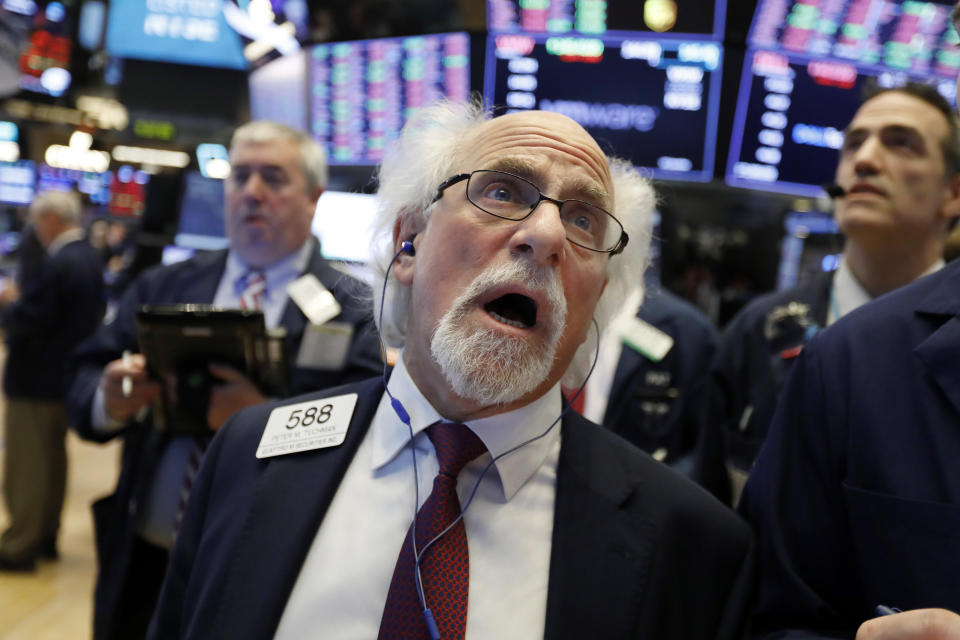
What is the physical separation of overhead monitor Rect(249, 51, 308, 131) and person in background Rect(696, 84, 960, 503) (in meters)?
2.51

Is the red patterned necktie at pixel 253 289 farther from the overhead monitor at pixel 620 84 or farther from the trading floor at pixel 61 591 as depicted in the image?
the trading floor at pixel 61 591

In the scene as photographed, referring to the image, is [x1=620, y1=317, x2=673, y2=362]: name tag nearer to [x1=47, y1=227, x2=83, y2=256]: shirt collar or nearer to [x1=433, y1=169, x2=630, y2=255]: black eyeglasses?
[x1=433, y1=169, x2=630, y2=255]: black eyeglasses

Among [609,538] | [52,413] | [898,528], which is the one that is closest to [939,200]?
[898,528]

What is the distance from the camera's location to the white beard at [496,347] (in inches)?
54.6

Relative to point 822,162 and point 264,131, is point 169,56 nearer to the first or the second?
point 264,131

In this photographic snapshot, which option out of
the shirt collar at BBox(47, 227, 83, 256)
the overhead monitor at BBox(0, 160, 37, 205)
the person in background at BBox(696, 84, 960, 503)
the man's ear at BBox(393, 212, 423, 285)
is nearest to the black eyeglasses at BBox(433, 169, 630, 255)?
the man's ear at BBox(393, 212, 423, 285)

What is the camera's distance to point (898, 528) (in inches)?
46.4

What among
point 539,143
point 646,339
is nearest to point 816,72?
point 646,339

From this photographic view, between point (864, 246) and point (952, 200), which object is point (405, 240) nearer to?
point (864, 246)

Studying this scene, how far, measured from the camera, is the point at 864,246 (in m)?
2.30

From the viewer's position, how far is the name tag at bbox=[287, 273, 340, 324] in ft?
8.04

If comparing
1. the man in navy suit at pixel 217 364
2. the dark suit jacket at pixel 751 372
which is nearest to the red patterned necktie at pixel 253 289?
the man in navy suit at pixel 217 364

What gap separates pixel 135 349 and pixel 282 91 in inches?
79.3

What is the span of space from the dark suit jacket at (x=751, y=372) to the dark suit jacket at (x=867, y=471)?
102 centimetres
